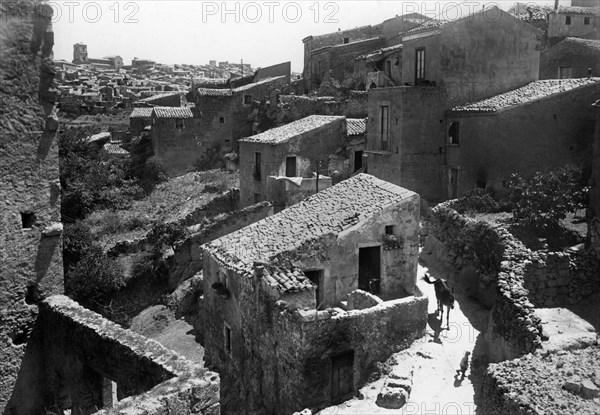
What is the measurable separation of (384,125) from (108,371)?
18972 millimetres

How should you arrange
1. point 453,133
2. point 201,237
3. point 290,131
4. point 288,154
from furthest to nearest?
point 290,131 < point 288,154 < point 201,237 < point 453,133

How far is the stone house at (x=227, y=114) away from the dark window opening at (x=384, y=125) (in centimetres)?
1441

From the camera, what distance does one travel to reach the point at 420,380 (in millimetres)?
13055

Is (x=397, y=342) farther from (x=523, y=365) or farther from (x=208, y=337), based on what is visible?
(x=208, y=337)

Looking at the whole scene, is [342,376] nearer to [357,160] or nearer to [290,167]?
[290,167]

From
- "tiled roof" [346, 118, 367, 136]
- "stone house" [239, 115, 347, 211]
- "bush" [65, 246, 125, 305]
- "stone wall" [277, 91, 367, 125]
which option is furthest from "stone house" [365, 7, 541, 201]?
"bush" [65, 246, 125, 305]

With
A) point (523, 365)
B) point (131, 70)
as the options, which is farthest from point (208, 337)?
point (131, 70)

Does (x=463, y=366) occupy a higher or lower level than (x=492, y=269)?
lower

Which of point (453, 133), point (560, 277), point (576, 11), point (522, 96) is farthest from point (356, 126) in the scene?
point (576, 11)

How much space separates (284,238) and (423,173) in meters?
10.2

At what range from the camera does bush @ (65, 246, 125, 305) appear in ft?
79.5

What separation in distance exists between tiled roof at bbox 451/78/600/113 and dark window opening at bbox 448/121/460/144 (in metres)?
0.61

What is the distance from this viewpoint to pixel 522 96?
23.1m

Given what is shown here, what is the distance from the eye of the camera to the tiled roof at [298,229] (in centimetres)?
1545
